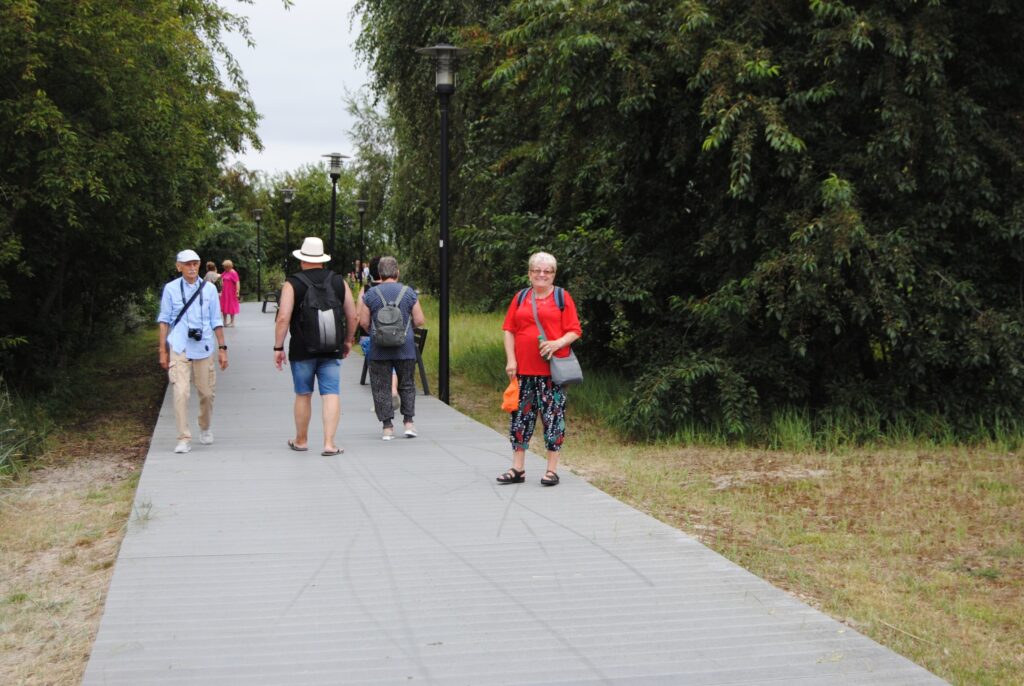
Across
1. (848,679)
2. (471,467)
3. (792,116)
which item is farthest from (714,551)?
(792,116)

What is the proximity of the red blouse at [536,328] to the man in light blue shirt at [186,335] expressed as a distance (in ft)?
10.3

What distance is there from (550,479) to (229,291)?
22.4m

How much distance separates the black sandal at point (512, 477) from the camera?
8672mm

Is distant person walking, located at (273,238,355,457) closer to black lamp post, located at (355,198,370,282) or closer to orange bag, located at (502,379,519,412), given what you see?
orange bag, located at (502,379,519,412)

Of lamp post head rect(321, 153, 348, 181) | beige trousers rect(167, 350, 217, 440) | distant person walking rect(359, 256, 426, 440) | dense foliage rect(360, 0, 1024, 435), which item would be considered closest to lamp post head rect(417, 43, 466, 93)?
dense foliage rect(360, 0, 1024, 435)

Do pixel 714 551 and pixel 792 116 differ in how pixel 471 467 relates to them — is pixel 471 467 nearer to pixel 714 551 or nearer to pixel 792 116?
pixel 714 551

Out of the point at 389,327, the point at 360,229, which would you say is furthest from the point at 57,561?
the point at 360,229

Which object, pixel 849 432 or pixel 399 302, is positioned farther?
pixel 849 432

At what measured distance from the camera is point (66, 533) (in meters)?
7.59

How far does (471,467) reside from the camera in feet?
30.9

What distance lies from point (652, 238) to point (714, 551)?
25.2 feet

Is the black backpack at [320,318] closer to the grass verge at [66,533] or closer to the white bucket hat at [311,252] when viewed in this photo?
the white bucket hat at [311,252]

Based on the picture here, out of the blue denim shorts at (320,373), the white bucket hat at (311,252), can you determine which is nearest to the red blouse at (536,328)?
the blue denim shorts at (320,373)

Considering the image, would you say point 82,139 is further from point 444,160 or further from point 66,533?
point 66,533
